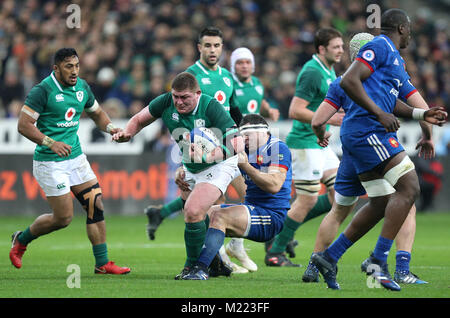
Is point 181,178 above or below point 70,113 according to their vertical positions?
below

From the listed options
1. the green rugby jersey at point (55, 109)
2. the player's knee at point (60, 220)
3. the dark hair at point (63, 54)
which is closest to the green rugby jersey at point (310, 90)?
the green rugby jersey at point (55, 109)

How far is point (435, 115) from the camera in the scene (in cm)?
684

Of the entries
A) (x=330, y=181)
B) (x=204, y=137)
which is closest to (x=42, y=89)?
(x=204, y=137)

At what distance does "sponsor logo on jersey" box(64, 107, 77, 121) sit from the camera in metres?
9.07

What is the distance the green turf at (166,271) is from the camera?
7.00m

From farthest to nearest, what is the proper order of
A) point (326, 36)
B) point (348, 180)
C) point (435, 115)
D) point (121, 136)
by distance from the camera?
point (326, 36) → point (121, 136) → point (348, 180) → point (435, 115)

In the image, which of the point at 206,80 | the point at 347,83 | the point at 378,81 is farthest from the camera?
the point at 206,80

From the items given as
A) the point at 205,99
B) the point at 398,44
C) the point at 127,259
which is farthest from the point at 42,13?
the point at 398,44

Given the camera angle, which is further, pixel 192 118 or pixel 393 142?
pixel 192 118

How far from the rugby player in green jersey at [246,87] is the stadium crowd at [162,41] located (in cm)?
721

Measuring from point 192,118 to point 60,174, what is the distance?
5.70ft

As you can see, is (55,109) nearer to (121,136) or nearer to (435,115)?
(121,136)

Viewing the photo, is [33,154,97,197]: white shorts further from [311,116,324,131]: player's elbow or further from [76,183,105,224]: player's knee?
[311,116,324,131]: player's elbow

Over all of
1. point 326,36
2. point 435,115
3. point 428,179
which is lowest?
point 428,179
